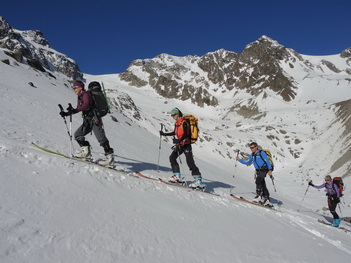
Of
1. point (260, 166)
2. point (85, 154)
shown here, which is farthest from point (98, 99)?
point (260, 166)

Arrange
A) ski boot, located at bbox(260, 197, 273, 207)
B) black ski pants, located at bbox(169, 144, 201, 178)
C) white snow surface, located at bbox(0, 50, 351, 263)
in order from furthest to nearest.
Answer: ski boot, located at bbox(260, 197, 273, 207), black ski pants, located at bbox(169, 144, 201, 178), white snow surface, located at bbox(0, 50, 351, 263)

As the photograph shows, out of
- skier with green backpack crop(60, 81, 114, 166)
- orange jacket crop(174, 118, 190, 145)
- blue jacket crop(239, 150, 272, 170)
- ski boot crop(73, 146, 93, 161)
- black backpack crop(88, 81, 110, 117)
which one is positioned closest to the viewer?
skier with green backpack crop(60, 81, 114, 166)

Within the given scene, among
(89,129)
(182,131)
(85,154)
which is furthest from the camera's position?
(182,131)

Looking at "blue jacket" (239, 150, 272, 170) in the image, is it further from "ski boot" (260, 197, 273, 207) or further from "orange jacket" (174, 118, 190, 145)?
"orange jacket" (174, 118, 190, 145)

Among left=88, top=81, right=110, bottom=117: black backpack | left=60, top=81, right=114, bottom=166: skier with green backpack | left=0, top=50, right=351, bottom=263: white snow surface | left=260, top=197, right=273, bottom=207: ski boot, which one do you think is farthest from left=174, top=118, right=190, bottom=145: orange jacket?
left=260, top=197, right=273, bottom=207: ski boot

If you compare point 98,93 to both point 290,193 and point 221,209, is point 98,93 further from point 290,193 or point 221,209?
point 290,193

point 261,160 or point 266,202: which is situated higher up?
point 261,160

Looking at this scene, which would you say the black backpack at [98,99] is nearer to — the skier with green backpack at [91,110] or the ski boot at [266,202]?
the skier with green backpack at [91,110]

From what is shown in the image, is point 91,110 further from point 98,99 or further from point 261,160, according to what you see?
point 261,160

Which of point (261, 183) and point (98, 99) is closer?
point (98, 99)

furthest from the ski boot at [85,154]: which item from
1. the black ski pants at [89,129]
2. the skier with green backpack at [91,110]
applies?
the black ski pants at [89,129]

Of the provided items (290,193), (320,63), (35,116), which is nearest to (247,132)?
(290,193)

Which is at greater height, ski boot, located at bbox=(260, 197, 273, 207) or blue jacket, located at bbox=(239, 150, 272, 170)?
blue jacket, located at bbox=(239, 150, 272, 170)

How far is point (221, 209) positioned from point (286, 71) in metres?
117
